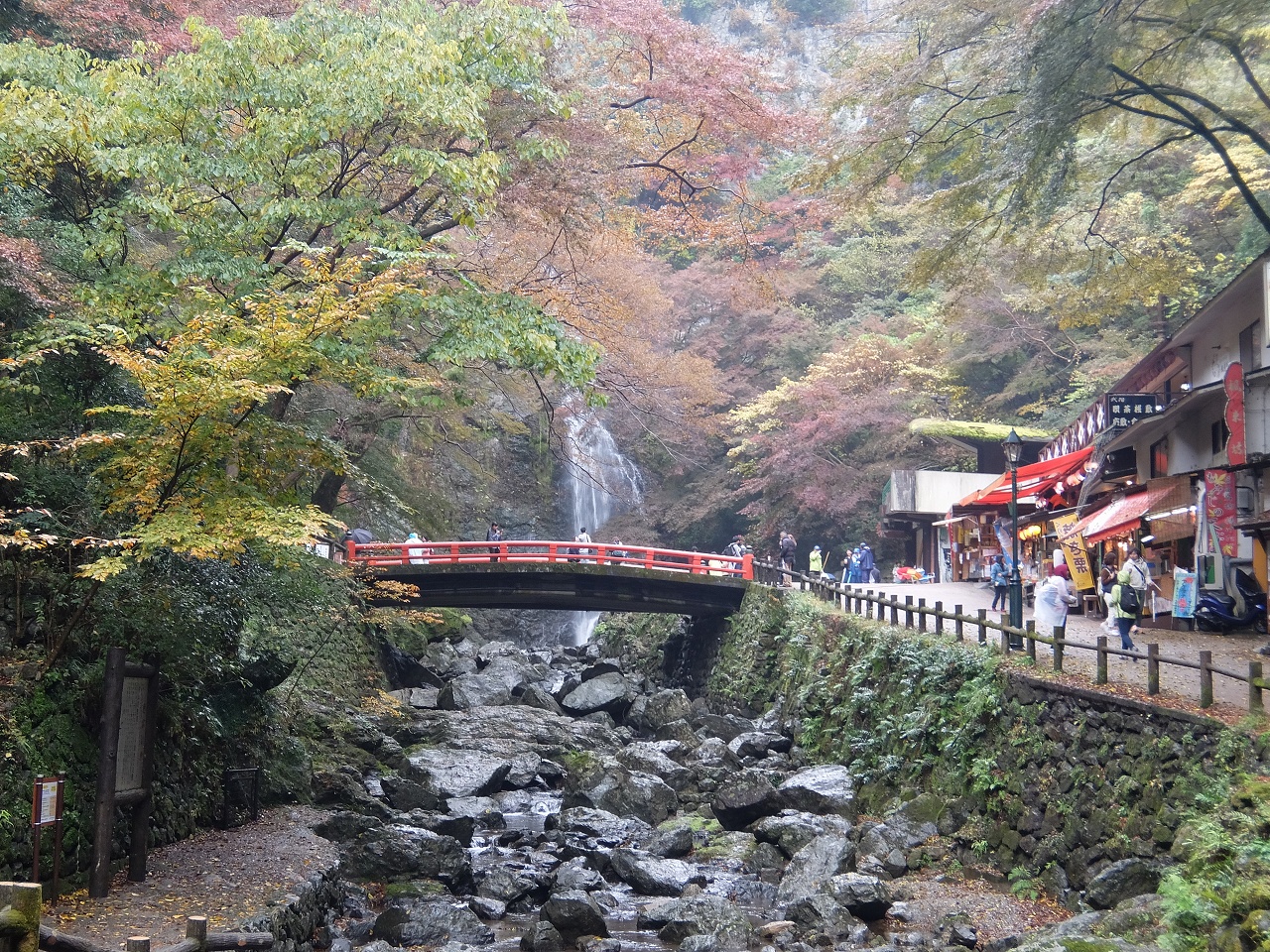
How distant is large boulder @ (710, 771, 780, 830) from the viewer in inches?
582

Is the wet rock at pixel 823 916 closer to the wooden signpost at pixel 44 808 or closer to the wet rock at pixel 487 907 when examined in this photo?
the wet rock at pixel 487 907

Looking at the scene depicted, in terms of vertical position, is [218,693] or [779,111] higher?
[779,111]

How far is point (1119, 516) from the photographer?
62.5 ft

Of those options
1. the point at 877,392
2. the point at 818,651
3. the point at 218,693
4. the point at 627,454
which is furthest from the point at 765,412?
the point at 218,693

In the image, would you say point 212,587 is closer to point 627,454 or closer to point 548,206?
point 548,206

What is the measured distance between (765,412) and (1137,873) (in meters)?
26.1

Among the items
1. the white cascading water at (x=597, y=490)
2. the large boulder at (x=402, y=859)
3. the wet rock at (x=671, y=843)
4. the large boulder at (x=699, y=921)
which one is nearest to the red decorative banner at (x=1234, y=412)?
the wet rock at (x=671, y=843)

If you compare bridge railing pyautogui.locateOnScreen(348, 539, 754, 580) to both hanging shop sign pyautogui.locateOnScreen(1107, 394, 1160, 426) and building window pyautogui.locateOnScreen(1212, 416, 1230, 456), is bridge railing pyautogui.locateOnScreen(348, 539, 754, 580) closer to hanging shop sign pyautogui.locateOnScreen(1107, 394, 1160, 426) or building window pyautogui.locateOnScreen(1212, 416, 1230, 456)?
hanging shop sign pyautogui.locateOnScreen(1107, 394, 1160, 426)

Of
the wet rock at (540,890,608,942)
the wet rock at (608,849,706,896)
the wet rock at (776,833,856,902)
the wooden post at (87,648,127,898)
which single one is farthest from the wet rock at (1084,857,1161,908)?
the wooden post at (87,648,127,898)

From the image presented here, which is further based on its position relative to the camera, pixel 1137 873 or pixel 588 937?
pixel 588 937

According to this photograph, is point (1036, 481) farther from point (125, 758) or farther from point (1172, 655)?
point (125, 758)

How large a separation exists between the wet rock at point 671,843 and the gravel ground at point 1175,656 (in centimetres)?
537

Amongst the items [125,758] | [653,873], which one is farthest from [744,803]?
[125,758]

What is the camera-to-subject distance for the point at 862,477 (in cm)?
3338
